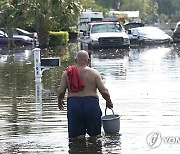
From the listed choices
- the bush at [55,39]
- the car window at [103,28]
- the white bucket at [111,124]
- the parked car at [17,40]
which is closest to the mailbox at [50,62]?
the white bucket at [111,124]

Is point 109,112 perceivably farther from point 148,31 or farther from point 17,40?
point 17,40

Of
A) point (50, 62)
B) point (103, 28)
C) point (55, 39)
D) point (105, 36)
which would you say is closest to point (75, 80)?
point (50, 62)

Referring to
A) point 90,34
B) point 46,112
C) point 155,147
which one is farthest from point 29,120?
point 90,34

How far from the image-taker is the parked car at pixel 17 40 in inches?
1554

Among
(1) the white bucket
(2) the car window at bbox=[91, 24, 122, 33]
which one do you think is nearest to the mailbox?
(1) the white bucket

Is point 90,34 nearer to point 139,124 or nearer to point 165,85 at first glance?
point 165,85

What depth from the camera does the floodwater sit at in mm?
8125

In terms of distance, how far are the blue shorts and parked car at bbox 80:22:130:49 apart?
2358cm

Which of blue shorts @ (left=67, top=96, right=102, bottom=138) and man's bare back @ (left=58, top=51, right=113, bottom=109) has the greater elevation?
man's bare back @ (left=58, top=51, right=113, bottom=109)

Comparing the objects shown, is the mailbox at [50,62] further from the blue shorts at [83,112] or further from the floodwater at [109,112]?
the blue shorts at [83,112]

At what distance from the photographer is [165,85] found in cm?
1479

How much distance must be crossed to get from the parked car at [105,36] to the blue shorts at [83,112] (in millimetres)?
23581

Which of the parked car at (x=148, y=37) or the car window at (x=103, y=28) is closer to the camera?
the car window at (x=103, y=28)

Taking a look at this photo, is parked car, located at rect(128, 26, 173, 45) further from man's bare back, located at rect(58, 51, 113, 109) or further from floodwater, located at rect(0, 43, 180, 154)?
man's bare back, located at rect(58, 51, 113, 109)
